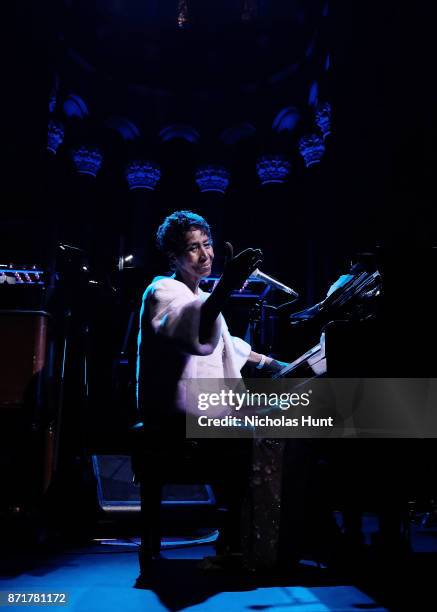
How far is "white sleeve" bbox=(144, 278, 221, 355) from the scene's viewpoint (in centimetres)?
230

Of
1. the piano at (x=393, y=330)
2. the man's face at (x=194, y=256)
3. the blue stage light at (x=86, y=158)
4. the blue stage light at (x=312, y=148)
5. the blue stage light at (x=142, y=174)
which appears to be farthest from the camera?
the blue stage light at (x=142, y=174)

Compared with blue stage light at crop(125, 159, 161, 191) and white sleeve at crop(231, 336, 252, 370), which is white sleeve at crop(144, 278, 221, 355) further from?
blue stage light at crop(125, 159, 161, 191)

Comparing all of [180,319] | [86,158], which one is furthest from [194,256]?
[86,158]

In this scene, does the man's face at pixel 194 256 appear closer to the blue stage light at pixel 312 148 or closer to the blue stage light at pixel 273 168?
Result: the blue stage light at pixel 312 148

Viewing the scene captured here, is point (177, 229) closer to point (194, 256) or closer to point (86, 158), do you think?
point (194, 256)

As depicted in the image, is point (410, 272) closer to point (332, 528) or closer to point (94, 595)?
point (332, 528)

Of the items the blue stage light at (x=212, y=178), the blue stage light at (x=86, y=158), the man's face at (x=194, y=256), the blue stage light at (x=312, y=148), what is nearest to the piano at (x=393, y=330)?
the man's face at (x=194, y=256)

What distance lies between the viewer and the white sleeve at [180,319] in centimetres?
230

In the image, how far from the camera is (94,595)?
220cm

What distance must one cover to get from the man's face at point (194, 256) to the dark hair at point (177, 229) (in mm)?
25

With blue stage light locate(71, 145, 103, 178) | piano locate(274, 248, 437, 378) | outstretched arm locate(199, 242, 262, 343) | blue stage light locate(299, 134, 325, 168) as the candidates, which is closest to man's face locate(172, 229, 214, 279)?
outstretched arm locate(199, 242, 262, 343)

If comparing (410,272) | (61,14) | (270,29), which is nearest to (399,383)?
(410,272)

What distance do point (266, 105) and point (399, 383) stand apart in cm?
1034

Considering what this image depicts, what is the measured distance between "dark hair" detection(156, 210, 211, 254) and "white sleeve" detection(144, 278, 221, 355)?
1.05 feet
